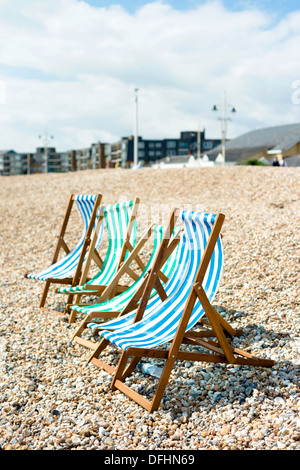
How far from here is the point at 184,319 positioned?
10.6ft

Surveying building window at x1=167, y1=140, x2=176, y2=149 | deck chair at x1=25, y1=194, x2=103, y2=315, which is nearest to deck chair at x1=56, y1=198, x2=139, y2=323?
deck chair at x1=25, y1=194, x2=103, y2=315

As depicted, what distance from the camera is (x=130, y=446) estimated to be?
9.45 ft

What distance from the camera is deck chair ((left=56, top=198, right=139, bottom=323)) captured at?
193 inches

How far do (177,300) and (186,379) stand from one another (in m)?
0.56

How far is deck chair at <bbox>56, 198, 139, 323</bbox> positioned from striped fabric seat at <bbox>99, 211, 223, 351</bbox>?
0.91m

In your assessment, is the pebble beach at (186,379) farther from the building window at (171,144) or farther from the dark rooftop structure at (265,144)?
the building window at (171,144)

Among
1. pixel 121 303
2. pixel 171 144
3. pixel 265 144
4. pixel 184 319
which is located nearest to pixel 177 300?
pixel 184 319

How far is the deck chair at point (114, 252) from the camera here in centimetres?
491

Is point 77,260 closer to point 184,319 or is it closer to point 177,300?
point 177,300

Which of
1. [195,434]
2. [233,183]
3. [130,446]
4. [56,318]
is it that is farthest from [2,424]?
[233,183]

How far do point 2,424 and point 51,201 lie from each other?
9466 millimetres

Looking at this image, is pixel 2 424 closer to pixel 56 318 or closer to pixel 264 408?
pixel 264 408

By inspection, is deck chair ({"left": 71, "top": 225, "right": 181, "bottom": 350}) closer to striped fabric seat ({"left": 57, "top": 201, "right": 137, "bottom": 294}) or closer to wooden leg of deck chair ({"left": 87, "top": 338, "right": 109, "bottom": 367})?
wooden leg of deck chair ({"left": 87, "top": 338, "right": 109, "bottom": 367})
